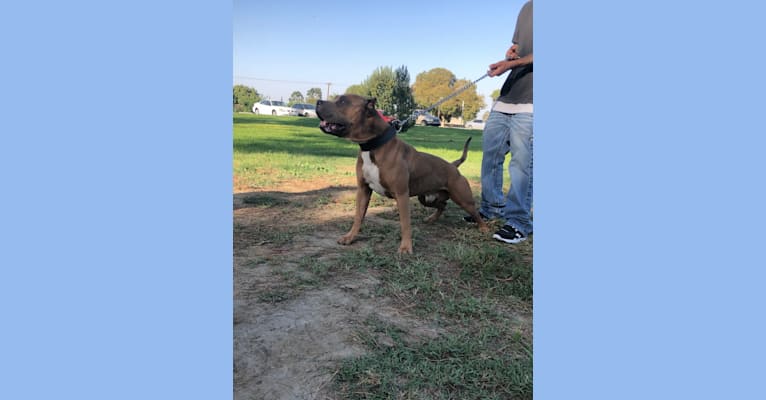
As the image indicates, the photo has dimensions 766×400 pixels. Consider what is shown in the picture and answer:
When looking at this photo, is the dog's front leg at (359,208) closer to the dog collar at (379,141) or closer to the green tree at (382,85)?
the dog collar at (379,141)

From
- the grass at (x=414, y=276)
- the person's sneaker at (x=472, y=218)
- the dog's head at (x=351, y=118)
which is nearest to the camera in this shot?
the grass at (x=414, y=276)

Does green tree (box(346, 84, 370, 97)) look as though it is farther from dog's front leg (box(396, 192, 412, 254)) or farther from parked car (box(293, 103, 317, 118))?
dog's front leg (box(396, 192, 412, 254))

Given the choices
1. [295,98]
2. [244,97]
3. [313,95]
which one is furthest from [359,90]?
[244,97]

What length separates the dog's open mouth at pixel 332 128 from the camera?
10.1 feet

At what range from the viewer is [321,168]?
11.9 feet

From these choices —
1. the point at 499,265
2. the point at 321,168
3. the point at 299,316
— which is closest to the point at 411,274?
the point at 499,265

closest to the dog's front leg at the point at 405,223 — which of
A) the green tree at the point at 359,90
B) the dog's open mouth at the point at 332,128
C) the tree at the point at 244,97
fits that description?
the dog's open mouth at the point at 332,128

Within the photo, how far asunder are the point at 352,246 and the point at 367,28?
1.57m

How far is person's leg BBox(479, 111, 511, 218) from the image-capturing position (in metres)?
3.30

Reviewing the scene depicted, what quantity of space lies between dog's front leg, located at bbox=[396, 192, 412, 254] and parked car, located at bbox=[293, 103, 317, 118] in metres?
1.02

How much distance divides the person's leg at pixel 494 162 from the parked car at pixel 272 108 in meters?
1.39

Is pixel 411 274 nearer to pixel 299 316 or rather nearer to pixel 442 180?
pixel 299 316

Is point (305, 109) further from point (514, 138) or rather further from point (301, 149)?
point (514, 138)

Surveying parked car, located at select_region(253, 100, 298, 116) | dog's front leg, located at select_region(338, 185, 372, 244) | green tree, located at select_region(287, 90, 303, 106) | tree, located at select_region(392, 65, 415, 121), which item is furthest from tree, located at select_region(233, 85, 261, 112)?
dog's front leg, located at select_region(338, 185, 372, 244)
